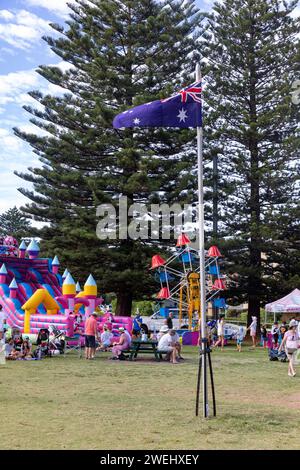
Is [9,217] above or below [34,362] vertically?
above

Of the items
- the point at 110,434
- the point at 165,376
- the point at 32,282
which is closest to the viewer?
the point at 110,434

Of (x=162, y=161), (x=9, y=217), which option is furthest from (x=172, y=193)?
(x=9, y=217)

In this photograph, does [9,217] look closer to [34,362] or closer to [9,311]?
[9,311]

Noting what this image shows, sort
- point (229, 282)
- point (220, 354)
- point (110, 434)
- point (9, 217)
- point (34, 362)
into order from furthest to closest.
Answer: point (9, 217)
point (229, 282)
point (220, 354)
point (34, 362)
point (110, 434)

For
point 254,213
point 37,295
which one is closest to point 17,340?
point 37,295

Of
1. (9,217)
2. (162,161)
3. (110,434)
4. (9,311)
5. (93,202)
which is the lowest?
(110,434)

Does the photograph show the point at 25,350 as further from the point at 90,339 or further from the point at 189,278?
the point at 189,278

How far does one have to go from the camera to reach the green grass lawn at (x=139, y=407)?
5988 mm

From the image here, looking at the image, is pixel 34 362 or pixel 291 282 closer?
pixel 34 362

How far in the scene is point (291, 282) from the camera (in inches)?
1038

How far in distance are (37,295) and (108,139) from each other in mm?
10596

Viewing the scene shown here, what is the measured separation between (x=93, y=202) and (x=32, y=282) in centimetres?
539

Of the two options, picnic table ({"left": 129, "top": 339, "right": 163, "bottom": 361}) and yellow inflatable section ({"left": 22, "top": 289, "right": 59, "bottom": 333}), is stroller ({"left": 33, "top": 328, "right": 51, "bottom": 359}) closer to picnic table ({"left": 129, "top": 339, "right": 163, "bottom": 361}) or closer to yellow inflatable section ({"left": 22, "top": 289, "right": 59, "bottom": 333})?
picnic table ({"left": 129, "top": 339, "right": 163, "bottom": 361})

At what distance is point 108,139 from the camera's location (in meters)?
26.9
